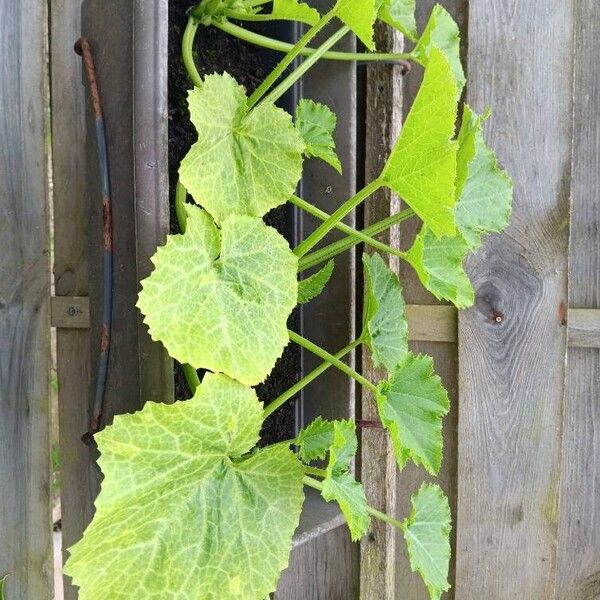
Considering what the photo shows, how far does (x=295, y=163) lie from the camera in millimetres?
543

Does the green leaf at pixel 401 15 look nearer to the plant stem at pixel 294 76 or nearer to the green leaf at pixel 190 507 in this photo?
the plant stem at pixel 294 76

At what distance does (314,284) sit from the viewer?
0.74 m

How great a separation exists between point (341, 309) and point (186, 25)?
38 centimetres

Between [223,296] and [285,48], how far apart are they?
35cm

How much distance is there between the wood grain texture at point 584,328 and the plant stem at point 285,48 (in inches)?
16.3

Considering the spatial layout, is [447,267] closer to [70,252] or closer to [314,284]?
[314,284]

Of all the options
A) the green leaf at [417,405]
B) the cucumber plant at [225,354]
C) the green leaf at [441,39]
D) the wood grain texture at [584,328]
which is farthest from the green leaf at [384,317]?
the wood grain texture at [584,328]

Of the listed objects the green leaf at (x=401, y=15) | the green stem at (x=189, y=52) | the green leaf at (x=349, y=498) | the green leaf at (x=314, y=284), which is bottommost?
the green leaf at (x=349, y=498)

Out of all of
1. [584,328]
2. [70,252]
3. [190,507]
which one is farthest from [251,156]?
[584,328]

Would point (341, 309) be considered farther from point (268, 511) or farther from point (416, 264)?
point (268, 511)

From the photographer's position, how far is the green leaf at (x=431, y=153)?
0.48 m

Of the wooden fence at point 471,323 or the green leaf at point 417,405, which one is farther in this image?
the wooden fence at point 471,323

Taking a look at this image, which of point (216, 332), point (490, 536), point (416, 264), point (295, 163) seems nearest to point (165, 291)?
point (216, 332)

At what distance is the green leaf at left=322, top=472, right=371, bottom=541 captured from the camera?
56cm
